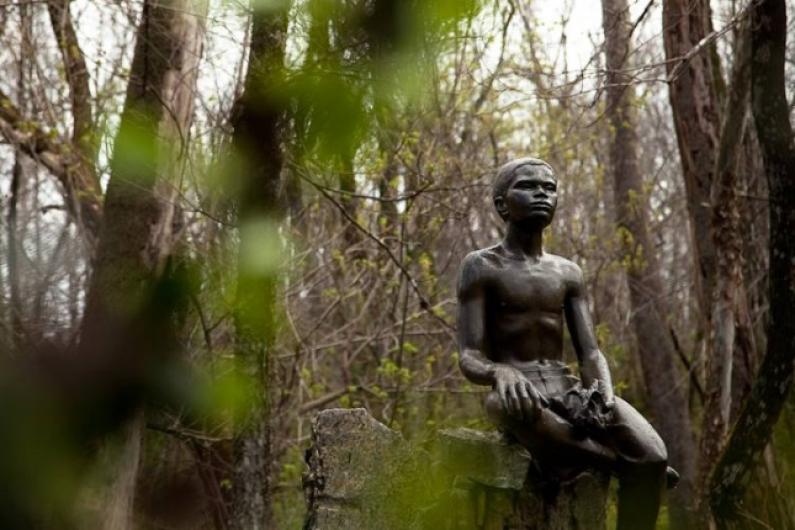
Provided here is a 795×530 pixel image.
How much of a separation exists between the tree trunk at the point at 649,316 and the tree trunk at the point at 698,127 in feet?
11.2

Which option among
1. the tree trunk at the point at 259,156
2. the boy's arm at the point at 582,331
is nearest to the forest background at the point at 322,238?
the tree trunk at the point at 259,156

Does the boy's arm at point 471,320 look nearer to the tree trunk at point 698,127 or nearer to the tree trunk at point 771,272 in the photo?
the tree trunk at point 771,272

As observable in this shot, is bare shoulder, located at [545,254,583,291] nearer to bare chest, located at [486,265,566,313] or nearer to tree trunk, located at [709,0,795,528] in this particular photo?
bare chest, located at [486,265,566,313]

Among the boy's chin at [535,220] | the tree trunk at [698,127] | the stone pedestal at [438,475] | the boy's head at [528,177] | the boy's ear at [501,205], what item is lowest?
the stone pedestal at [438,475]

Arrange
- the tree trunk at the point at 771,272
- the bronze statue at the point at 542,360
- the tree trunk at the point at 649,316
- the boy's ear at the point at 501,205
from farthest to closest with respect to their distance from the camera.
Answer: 1. the tree trunk at the point at 649,316
2. the tree trunk at the point at 771,272
3. the boy's ear at the point at 501,205
4. the bronze statue at the point at 542,360

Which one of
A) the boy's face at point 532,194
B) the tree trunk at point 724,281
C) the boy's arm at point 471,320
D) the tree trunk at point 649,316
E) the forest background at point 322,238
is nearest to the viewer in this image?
the forest background at point 322,238

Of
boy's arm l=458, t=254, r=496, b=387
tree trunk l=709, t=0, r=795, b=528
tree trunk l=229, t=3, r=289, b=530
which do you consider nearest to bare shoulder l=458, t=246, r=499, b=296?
boy's arm l=458, t=254, r=496, b=387

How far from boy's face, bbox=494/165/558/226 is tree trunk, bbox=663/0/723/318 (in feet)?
15.3

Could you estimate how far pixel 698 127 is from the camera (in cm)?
899

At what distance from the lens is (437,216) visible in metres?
10.1

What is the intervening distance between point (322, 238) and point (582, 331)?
581 centimetres

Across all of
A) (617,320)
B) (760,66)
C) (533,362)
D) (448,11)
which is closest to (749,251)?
(617,320)

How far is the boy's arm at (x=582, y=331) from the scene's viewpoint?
14.0 ft

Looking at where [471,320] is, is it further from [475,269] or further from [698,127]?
[698,127]
